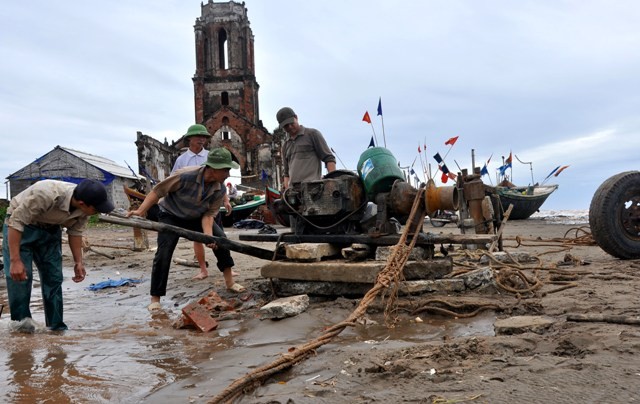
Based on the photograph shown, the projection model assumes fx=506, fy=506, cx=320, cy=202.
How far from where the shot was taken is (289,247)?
4.98 metres

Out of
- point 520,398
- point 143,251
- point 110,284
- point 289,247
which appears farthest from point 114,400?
point 143,251

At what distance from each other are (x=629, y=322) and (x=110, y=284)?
240 inches

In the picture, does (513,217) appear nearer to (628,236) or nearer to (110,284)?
(628,236)

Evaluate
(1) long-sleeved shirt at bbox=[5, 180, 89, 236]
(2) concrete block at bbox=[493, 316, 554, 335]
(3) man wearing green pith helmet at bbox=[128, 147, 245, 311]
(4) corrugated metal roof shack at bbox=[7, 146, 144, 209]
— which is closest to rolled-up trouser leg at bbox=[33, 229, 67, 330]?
(1) long-sleeved shirt at bbox=[5, 180, 89, 236]

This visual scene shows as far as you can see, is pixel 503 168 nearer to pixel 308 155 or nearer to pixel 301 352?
pixel 308 155

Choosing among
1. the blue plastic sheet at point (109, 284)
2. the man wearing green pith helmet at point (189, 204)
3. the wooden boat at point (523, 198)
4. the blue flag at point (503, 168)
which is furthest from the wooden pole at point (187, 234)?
the blue flag at point (503, 168)

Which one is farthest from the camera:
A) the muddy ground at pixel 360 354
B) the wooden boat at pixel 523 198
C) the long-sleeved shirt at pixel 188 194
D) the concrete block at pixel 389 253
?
the wooden boat at pixel 523 198

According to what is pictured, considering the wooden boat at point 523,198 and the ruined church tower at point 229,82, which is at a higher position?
the ruined church tower at point 229,82

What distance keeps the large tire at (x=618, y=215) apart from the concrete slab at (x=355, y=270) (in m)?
2.80

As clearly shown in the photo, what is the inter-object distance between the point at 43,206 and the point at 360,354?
9.43 ft

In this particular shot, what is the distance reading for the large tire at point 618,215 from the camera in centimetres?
→ 628

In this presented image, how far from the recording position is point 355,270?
4477 mm

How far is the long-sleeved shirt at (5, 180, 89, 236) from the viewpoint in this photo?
13.4ft

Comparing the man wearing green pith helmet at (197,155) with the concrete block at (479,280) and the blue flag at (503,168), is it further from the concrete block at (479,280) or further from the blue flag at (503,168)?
the blue flag at (503,168)
